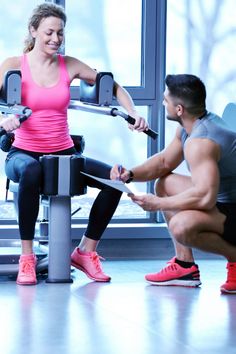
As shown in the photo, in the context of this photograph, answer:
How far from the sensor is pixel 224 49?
207 inches

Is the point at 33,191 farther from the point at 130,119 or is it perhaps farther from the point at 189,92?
the point at 189,92

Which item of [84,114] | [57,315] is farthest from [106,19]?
[57,315]

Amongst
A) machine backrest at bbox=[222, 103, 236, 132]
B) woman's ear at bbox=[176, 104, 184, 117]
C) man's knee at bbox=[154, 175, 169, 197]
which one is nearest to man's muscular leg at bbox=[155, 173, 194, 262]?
man's knee at bbox=[154, 175, 169, 197]

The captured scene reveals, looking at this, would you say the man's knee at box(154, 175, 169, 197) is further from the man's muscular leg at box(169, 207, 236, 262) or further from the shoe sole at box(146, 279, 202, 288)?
the shoe sole at box(146, 279, 202, 288)

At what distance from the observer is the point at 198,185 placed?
376 cm

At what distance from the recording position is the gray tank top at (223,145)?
3.82 metres

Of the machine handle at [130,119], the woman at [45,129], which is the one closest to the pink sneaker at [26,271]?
the woman at [45,129]

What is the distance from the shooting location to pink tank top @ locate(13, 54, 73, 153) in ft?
14.0

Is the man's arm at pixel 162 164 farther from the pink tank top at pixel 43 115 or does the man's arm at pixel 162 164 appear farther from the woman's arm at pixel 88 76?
the pink tank top at pixel 43 115

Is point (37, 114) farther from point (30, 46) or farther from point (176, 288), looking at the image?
point (176, 288)

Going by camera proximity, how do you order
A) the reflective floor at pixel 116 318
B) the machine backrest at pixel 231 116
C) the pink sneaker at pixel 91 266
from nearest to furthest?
→ the reflective floor at pixel 116 318 → the pink sneaker at pixel 91 266 → the machine backrest at pixel 231 116

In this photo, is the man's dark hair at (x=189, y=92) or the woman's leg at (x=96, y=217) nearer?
the man's dark hair at (x=189, y=92)

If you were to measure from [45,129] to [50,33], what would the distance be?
17.8 inches

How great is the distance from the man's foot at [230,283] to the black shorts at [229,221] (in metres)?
0.15
